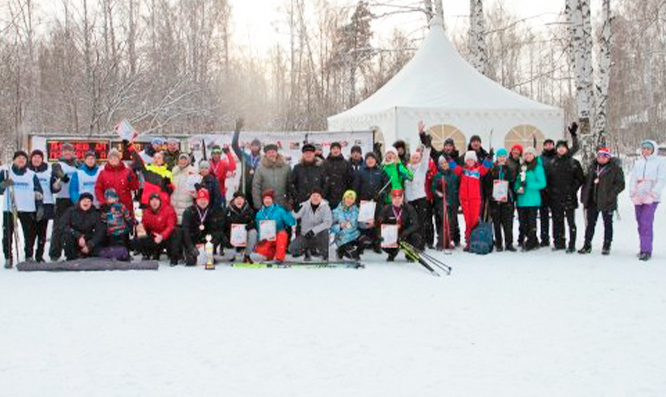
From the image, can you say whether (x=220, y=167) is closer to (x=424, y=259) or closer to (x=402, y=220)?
(x=402, y=220)

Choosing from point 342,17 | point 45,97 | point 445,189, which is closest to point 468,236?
point 445,189

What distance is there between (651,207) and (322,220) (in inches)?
157

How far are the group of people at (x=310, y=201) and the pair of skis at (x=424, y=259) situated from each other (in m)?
0.23

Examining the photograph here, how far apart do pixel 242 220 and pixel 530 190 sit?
383cm

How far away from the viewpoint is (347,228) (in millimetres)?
7914

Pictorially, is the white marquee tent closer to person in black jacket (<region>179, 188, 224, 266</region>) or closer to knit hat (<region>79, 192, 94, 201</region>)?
person in black jacket (<region>179, 188, 224, 266</region>)

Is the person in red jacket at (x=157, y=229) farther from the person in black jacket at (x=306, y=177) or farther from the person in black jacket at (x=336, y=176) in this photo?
the person in black jacket at (x=336, y=176)

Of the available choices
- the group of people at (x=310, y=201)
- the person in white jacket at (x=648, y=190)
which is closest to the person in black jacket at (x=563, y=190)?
the group of people at (x=310, y=201)

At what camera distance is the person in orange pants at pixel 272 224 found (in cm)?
778

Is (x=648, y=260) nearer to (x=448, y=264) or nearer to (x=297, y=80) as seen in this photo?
(x=448, y=264)

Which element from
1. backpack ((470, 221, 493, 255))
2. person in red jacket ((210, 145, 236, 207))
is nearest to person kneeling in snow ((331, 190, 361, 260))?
backpack ((470, 221, 493, 255))

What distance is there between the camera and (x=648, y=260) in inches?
294

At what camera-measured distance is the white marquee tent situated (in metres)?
13.6

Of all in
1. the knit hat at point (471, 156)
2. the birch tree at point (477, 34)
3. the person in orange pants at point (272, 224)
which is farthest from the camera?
the birch tree at point (477, 34)
